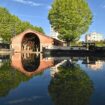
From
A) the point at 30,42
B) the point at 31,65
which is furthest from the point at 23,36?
the point at 31,65

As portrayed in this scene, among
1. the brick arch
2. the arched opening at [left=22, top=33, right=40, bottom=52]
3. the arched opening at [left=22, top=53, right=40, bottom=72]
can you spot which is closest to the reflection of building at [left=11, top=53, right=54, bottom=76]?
the arched opening at [left=22, top=53, right=40, bottom=72]

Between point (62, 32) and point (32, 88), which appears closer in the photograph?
point (32, 88)

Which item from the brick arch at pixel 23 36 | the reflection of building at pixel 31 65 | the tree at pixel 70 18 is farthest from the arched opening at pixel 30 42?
the reflection of building at pixel 31 65

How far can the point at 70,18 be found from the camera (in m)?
79.5

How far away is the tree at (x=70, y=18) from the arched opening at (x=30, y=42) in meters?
7.09

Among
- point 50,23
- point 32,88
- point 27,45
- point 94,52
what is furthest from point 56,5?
point 32,88

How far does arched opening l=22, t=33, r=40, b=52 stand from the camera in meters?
87.6

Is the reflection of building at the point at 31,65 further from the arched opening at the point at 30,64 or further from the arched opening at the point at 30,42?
the arched opening at the point at 30,42

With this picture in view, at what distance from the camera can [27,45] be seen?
90.5m

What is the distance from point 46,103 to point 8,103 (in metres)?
1.20

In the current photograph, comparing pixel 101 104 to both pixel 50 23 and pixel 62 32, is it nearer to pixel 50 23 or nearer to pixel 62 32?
pixel 62 32

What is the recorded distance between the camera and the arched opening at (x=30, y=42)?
87625 millimetres

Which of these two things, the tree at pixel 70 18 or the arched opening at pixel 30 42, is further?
the arched opening at pixel 30 42

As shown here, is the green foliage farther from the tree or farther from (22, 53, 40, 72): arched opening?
(22, 53, 40, 72): arched opening
